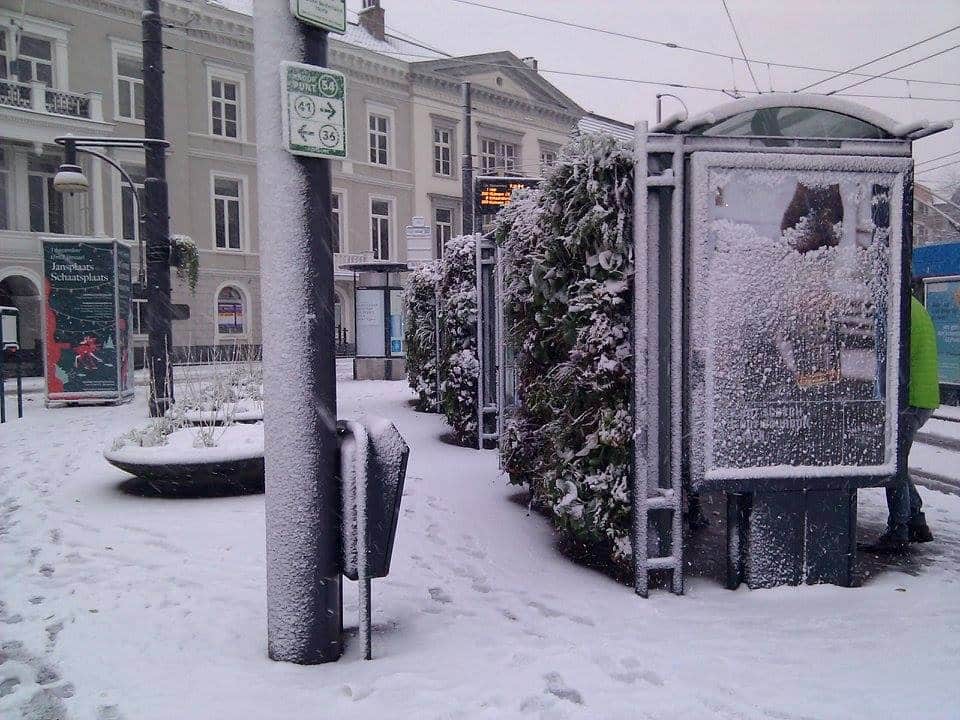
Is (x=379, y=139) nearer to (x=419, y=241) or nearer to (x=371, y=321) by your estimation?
(x=419, y=241)

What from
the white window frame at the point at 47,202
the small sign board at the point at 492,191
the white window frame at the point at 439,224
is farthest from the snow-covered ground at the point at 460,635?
the white window frame at the point at 439,224

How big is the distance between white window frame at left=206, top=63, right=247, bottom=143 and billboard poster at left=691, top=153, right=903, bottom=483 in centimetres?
2793

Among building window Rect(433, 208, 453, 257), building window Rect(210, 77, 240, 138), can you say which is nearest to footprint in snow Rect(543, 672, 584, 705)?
building window Rect(210, 77, 240, 138)

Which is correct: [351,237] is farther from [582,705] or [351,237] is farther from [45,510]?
[582,705]

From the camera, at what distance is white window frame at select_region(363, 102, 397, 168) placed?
107 feet

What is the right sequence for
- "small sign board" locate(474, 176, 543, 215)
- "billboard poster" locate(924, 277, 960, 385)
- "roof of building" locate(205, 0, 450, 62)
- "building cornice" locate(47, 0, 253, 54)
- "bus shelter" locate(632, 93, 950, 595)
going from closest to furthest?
"bus shelter" locate(632, 93, 950, 595) → "small sign board" locate(474, 176, 543, 215) → "billboard poster" locate(924, 277, 960, 385) → "building cornice" locate(47, 0, 253, 54) → "roof of building" locate(205, 0, 450, 62)

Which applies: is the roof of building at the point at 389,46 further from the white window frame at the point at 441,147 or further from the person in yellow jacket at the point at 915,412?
the person in yellow jacket at the point at 915,412

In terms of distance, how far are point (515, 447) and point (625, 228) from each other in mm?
2021

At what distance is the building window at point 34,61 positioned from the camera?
24.0 meters

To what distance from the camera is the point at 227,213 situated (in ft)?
95.2

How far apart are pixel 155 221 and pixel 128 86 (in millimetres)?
19413

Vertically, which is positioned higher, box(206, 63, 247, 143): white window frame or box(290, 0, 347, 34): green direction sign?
box(206, 63, 247, 143): white window frame

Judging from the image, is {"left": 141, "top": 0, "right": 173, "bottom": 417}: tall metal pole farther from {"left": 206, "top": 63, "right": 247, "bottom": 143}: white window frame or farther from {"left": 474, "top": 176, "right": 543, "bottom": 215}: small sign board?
{"left": 206, "top": 63, "right": 247, "bottom": 143}: white window frame

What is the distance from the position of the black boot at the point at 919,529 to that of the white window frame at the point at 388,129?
30.5 m
